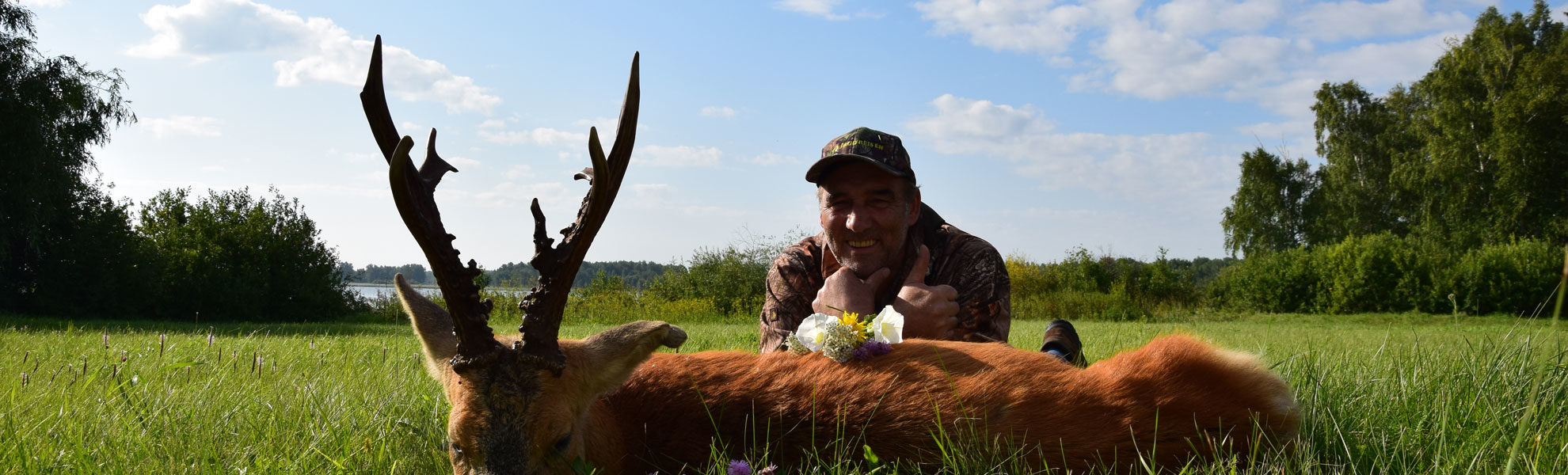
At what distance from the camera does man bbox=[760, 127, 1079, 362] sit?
4.45m

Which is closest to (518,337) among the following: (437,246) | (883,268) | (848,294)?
(437,246)

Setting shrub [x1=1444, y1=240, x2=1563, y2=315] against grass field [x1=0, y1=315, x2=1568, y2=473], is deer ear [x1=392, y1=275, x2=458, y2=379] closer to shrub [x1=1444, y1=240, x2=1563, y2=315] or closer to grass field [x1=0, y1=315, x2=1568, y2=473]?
grass field [x1=0, y1=315, x2=1568, y2=473]

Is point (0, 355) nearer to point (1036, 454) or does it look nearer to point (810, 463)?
point (810, 463)

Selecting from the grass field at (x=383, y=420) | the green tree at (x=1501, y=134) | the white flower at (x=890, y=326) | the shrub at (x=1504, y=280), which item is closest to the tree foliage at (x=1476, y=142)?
the green tree at (x=1501, y=134)

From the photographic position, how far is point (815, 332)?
10.9ft

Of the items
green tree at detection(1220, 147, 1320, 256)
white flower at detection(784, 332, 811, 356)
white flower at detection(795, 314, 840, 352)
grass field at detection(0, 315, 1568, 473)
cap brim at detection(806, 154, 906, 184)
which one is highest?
green tree at detection(1220, 147, 1320, 256)

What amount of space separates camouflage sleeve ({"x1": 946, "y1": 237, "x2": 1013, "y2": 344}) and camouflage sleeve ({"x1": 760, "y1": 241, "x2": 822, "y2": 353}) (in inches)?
32.8

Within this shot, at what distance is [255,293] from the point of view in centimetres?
2761

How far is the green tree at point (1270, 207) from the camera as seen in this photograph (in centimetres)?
5109

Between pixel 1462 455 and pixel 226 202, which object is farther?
pixel 226 202

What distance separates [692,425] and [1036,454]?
1170 millimetres

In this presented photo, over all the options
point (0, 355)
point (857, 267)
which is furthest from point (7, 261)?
point (857, 267)

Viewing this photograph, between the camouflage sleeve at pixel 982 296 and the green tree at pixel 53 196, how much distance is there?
29.2 m

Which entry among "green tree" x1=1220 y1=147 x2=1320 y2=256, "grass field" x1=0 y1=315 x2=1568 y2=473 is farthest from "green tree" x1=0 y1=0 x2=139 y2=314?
"green tree" x1=1220 y1=147 x2=1320 y2=256
